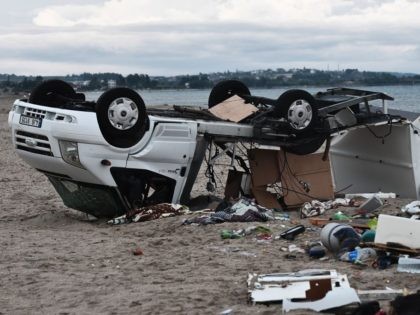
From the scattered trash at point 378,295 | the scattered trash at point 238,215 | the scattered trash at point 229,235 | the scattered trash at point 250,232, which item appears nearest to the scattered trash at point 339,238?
the scattered trash at point 250,232

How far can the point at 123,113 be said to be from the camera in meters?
9.29

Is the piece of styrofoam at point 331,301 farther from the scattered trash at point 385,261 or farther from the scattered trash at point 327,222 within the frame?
the scattered trash at point 327,222

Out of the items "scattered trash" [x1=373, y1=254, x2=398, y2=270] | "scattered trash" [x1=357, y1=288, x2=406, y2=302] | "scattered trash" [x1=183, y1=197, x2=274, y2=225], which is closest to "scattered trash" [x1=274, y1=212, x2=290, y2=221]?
"scattered trash" [x1=183, y1=197, x2=274, y2=225]

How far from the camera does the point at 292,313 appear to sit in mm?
5320

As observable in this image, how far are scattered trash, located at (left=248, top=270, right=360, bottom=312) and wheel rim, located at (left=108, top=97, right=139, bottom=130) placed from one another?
364cm

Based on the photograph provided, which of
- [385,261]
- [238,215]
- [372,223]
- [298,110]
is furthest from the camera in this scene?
[298,110]

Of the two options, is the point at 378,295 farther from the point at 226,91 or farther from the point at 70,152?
the point at 226,91

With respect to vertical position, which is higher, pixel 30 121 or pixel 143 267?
pixel 30 121

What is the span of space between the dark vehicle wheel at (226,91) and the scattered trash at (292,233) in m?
3.87

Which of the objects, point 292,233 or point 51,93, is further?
point 51,93

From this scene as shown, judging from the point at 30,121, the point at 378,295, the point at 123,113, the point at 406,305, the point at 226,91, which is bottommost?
the point at 378,295

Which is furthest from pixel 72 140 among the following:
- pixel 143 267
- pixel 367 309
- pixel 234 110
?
pixel 367 309

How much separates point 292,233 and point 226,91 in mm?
4111

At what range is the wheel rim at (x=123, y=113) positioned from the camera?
9.26 meters
